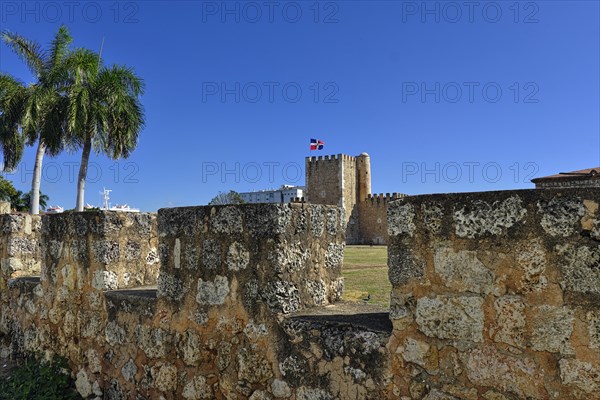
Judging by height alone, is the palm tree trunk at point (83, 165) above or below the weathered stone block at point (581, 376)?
above

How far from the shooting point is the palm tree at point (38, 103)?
18.0 m

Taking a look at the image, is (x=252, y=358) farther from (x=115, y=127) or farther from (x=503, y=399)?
(x=115, y=127)

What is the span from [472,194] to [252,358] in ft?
5.33

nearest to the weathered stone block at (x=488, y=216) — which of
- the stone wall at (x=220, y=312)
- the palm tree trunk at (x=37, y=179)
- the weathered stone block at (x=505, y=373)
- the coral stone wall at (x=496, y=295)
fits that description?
the coral stone wall at (x=496, y=295)

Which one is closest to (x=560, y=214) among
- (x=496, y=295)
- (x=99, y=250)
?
(x=496, y=295)

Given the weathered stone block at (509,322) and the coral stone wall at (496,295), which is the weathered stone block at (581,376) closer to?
the coral stone wall at (496,295)

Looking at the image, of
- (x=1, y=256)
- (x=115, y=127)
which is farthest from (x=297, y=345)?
(x=115, y=127)

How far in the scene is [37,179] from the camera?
1916 cm

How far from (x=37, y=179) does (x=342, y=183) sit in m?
32.1

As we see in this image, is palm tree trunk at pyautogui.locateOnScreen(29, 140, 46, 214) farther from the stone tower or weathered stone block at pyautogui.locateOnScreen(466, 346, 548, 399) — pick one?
the stone tower

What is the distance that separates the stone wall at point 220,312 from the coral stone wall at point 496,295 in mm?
250

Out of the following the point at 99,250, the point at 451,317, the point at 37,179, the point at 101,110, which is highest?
the point at 101,110

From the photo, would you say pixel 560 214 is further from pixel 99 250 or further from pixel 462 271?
pixel 99 250

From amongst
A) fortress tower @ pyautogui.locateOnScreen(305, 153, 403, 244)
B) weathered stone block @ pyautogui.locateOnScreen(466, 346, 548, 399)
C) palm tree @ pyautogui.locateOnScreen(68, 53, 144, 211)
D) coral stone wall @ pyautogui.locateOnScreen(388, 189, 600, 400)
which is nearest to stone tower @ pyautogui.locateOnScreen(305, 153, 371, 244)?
fortress tower @ pyautogui.locateOnScreen(305, 153, 403, 244)
